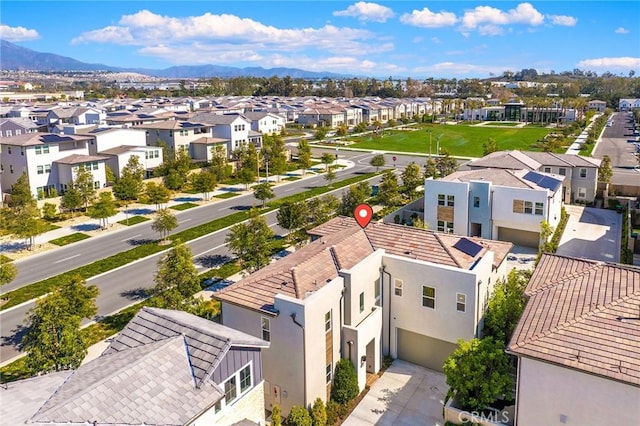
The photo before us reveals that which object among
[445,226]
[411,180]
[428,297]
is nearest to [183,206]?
[411,180]

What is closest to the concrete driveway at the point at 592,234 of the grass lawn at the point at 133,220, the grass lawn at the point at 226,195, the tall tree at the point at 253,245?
the tall tree at the point at 253,245

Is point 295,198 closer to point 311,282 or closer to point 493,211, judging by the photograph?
point 493,211

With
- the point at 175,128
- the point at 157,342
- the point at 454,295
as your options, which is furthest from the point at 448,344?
the point at 175,128

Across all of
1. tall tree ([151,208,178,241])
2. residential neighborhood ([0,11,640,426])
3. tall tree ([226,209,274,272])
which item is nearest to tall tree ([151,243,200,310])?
residential neighborhood ([0,11,640,426])

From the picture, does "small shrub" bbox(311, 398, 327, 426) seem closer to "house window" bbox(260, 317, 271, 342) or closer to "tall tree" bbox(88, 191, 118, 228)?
"house window" bbox(260, 317, 271, 342)

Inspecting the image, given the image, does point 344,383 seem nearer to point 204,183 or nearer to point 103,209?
point 103,209

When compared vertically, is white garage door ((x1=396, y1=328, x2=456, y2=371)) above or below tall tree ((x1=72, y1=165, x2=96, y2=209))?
below
